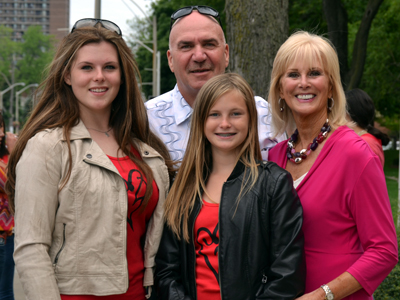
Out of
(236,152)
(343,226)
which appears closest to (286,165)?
(236,152)

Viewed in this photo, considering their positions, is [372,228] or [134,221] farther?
[134,221]

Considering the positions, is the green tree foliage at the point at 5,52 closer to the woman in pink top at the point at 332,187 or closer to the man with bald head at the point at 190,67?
the man with bald head at the point at 190,67

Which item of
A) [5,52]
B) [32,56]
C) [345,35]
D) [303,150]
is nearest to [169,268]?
[303,150]

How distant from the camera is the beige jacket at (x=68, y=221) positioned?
2.35 m

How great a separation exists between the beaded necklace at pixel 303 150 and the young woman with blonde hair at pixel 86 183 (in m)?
0.79

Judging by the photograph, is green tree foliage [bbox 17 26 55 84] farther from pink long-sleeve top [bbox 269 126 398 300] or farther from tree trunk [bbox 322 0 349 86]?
pink long-sleeve top [bbox 269 126 398 300]

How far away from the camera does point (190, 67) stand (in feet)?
11.3

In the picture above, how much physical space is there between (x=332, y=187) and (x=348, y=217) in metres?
0.18

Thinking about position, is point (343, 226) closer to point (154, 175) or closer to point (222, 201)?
point (222, 201)

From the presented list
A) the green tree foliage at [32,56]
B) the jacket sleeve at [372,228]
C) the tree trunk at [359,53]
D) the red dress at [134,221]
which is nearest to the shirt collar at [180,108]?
the red dress at [134,221]

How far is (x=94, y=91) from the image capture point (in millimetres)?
2693

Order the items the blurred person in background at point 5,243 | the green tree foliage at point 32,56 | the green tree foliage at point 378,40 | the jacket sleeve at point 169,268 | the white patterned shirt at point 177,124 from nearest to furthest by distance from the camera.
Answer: the jacket sleeve at point 169,268 → the white patterned shirt at point 177,124 → the blurred person in background at point 5,243 → the green tree foliage at point 378,40 → the green tree foliage at point 32,56

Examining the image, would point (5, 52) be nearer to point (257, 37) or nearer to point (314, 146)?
point (257, 37)

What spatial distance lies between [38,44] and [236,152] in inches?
3642
